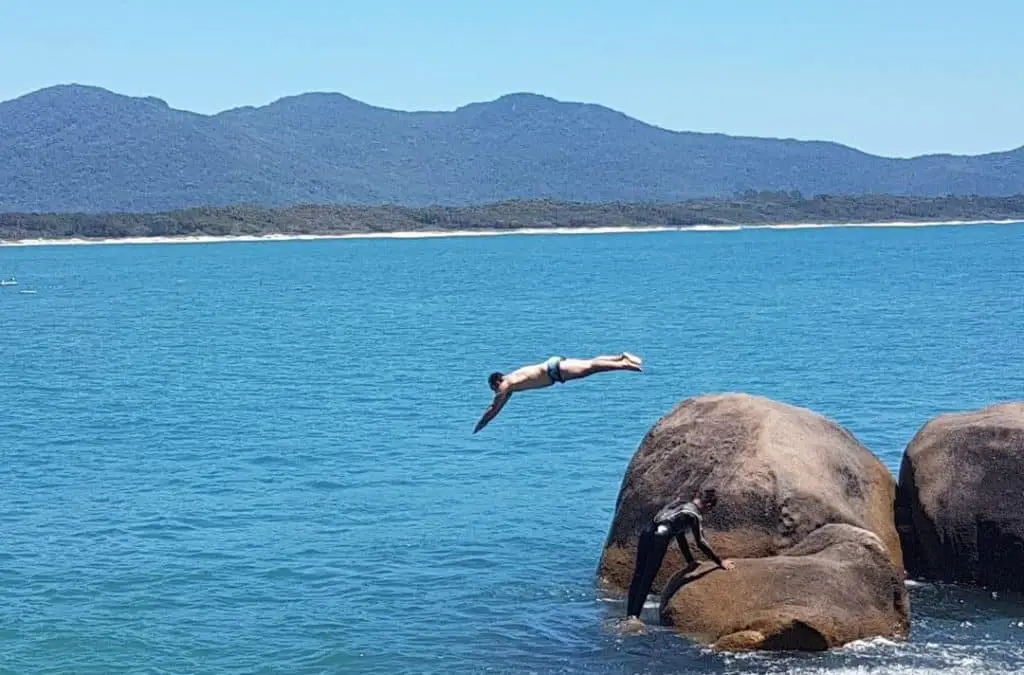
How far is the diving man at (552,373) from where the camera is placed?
1622cm

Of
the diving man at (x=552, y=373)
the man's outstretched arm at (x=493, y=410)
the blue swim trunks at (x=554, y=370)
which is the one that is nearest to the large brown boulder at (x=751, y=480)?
the diving man at (x=552, y=373)

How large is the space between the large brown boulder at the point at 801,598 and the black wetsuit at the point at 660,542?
1.10ft

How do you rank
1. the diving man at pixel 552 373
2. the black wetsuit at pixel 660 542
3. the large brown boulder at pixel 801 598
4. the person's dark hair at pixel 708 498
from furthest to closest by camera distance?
1. the person's dark hair at pixel 708 498
2. the diving man at pixel 552 373
3. the black wetsuit at pixel 660 542
4. the large brown boulder at pixel 801 598

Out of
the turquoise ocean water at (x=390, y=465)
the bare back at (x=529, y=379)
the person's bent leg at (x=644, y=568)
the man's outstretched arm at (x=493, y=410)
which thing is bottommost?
the turquoise ocean water at (x=390, y=465)

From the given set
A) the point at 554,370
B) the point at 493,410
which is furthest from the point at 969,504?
the point at 493,410

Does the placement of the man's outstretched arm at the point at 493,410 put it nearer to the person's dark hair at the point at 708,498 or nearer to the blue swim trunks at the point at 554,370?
the blue swim trunks at the point at 554,370

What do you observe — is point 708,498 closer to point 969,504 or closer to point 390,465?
point 969,504

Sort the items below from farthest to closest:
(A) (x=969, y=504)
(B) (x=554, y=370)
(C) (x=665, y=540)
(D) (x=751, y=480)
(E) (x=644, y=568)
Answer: (A) (x=969, y=504), (D) (x=751, y=480), (E) (x=644, y=568), (B) (x=554, y=370), (C) (x=665, y=540)

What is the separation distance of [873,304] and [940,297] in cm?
561

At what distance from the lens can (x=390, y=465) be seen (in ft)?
89.7

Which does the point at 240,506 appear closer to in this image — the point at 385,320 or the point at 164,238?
the point at 385,320

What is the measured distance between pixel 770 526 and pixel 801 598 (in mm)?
1635

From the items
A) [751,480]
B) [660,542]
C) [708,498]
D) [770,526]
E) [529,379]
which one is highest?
[529,379]

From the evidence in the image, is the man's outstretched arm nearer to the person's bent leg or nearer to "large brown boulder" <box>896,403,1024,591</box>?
the person's bent leg
